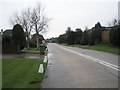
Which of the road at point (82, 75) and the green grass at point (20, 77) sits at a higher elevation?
the green grass at point (20, 77)

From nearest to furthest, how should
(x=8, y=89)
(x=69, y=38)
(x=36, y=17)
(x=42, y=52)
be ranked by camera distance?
1. (x=8, y=89)
2. (x=42, y=52)
3. (x=36, y=17)
4. (x=69, y=38)

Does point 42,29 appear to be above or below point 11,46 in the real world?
above

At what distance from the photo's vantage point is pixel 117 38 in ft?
85.6

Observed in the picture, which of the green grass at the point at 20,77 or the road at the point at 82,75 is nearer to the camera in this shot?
the green grass at the point at 20,77

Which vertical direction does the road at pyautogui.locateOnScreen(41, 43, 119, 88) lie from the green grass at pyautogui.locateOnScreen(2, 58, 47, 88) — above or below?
below

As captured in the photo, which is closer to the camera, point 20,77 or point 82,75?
point 20,77

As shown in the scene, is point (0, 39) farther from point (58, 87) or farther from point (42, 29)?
point (58, 87)

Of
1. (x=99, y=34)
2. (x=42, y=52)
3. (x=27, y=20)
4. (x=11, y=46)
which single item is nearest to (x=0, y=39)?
(x=11, y=46)

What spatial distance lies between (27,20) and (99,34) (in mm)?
21057

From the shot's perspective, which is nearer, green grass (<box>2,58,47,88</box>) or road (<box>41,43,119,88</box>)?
green grass (<box>2,58,47,88</box>)

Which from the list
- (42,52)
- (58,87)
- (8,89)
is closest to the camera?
(8,89)

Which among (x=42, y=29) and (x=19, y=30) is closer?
(x=19, y=30)

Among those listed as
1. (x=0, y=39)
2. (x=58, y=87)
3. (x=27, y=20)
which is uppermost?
(x=27, y=20)

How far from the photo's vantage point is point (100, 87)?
5.83 metres
